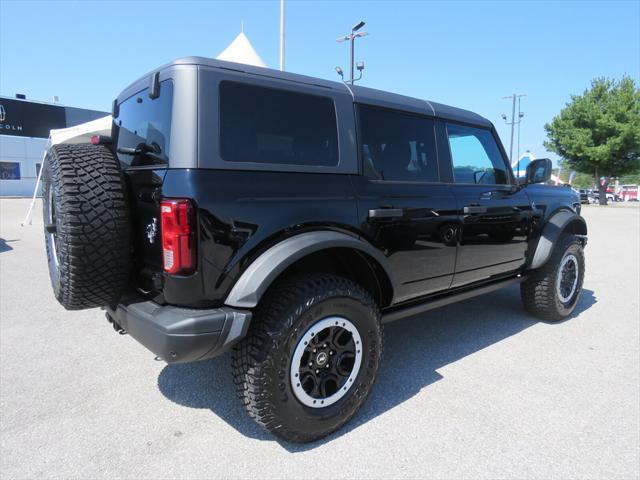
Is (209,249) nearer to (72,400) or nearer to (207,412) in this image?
(207,412)

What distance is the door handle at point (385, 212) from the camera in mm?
2436

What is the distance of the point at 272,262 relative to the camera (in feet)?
6.44

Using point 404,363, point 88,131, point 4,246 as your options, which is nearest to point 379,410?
point 404,363

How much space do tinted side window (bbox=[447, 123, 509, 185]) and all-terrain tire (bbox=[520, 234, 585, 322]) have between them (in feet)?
3.23

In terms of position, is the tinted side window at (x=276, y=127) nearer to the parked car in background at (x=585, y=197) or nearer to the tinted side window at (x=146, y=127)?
the tinted side window at (x=146, y=127)

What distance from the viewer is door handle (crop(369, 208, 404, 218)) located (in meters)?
2.44

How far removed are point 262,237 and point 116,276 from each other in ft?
2.52

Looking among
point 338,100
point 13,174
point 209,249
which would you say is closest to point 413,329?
point 338,100

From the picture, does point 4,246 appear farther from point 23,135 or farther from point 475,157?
point 23,135

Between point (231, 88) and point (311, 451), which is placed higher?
point (231, 88)

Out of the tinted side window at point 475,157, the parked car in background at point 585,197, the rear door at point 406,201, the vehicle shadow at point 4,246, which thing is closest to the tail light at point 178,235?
the rear door at point 406,201

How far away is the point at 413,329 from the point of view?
3.89 metres

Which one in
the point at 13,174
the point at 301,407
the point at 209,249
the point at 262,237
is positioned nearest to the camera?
the point at 209,249

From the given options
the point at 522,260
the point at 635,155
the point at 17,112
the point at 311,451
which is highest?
the point at 17,112
